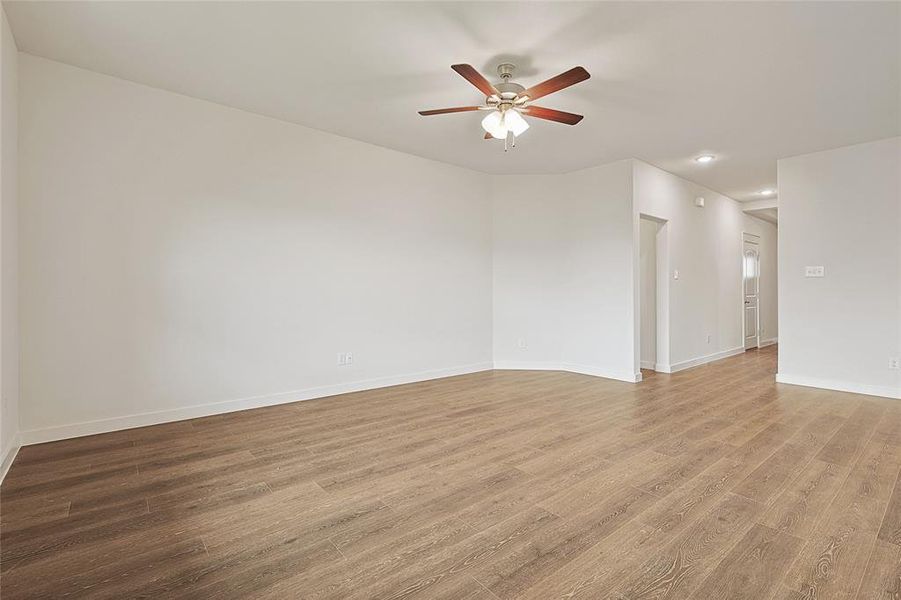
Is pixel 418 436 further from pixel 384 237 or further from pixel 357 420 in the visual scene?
pixel 384 237

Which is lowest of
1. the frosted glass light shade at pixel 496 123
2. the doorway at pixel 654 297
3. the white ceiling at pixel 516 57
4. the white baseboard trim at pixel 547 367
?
the white baseboard trim at pixel 547 367

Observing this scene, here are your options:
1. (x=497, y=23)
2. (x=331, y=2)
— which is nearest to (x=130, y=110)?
(x=331, y=2)

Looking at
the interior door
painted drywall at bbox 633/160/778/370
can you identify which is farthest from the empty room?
the interior door

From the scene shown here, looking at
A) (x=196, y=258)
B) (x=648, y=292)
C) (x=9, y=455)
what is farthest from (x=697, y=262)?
(x=9, y=455)

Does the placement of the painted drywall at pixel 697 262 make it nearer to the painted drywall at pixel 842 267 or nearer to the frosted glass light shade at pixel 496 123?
the painted drywall at pixel 842 267

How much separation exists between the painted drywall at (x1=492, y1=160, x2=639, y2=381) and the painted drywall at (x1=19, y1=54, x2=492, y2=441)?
1.28 meters

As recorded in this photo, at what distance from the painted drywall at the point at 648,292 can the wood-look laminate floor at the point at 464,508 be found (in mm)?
2408

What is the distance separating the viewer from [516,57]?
9.47ft

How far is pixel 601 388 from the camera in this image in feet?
15.6

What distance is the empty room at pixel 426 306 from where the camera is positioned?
6.05 feet

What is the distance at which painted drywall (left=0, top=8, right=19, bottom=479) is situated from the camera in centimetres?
249

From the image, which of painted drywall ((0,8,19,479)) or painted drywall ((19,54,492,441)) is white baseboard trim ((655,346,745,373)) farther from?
painted drywall ((0,8,19,479))

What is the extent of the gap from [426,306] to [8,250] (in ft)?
12.0

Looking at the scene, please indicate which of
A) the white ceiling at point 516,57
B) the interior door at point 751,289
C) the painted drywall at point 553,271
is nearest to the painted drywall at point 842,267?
the white ceiling at point 516,57
